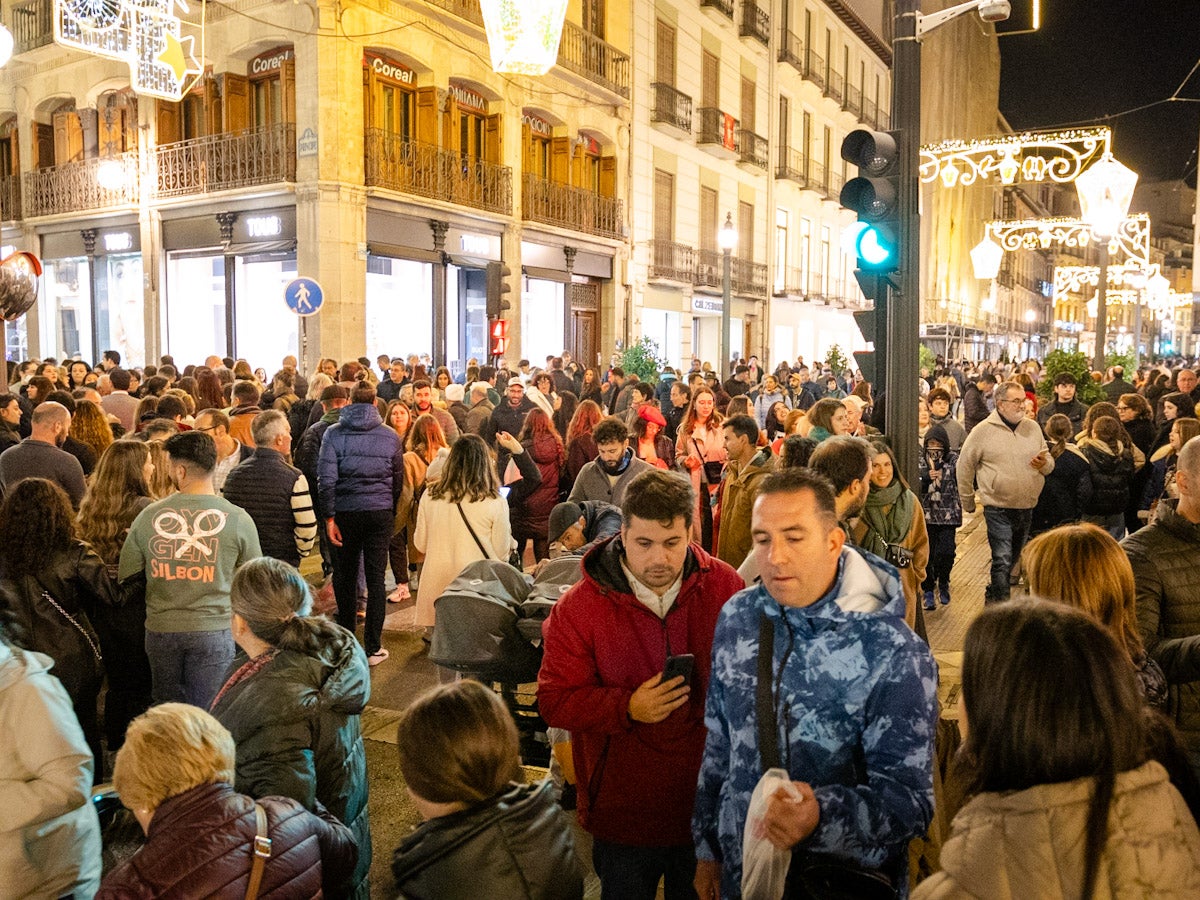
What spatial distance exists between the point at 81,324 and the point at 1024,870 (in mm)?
26020

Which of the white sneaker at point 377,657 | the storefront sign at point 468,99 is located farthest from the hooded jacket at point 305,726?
the storefront sign at point 468,99

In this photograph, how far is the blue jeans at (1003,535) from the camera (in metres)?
8.27

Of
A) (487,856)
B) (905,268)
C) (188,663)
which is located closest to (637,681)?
(487,856)

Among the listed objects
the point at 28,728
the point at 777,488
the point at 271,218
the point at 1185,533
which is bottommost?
the point at 28,728

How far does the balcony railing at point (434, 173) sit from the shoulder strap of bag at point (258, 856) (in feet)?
56.3

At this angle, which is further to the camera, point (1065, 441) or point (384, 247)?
point (384, 247)

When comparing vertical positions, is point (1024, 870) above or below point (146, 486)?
below

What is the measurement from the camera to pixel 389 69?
62.8 feet

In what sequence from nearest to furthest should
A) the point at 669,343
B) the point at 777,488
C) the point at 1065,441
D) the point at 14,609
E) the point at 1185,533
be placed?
the point at 777,488 < the point at 1185,533 < the point at 14,609 < the point at 1065,441 < the point at 669,343

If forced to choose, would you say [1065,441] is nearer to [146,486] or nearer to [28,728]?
[146,486]

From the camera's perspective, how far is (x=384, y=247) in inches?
752

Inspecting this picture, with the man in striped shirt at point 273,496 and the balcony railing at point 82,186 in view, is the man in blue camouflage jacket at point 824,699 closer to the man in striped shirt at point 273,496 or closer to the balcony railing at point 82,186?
the man in striped shirt at point 273,496


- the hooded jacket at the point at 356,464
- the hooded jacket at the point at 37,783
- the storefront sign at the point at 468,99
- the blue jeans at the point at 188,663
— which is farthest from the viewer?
the storefront sign at the point at 468,99

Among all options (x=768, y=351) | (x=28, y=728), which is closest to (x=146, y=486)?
(x=28, y=728)
